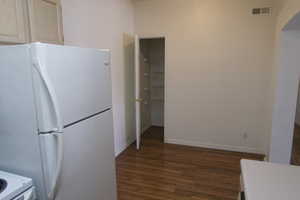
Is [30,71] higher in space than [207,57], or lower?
lower

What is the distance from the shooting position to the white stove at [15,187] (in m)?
1.08

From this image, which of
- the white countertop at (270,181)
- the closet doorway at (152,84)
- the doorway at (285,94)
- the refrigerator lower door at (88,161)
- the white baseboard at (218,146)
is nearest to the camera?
the white countertop at (270,181)

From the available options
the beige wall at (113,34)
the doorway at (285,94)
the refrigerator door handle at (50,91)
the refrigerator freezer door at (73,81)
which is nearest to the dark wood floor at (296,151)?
the doorway at (285,94)

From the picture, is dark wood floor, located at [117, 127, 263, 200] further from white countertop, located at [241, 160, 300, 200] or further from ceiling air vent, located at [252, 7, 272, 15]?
ceiling air vent, located at [252, 7, 272, 15]

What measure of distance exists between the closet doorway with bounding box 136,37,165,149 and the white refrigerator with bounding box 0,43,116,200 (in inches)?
116

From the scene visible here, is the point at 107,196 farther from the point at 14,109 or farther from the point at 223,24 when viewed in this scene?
the point at 223,24

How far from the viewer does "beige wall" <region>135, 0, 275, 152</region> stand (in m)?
3.26

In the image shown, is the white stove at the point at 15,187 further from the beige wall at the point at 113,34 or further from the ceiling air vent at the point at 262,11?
the ceiling air vent at the point at 262,11

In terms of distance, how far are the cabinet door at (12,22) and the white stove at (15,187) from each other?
0.90 m

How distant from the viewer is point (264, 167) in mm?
1342

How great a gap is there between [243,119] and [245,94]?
0.44 metres

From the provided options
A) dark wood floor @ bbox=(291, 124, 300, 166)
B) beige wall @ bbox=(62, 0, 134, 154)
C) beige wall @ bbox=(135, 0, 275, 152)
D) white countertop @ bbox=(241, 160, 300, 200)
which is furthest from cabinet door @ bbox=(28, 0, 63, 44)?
dark wood floor @ bbox=(291, 124, 300, 166)

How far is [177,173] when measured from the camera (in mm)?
2865

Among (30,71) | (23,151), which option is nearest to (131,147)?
(23,151)
